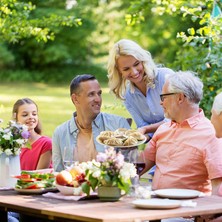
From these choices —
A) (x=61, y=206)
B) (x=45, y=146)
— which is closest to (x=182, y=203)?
(x=61, y=206)

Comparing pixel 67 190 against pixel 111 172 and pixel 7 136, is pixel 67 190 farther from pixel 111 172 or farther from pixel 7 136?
pixel 7 136

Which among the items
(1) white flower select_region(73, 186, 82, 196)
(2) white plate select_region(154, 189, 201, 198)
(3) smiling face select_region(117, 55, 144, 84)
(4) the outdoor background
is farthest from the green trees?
(4) the outdoor background

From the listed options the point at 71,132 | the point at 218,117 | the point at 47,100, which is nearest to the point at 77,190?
the point at 218,117

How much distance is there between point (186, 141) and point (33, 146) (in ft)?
4.46

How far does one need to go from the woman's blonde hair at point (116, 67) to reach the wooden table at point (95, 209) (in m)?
1.13

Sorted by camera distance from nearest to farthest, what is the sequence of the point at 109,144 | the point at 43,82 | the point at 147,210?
1. the point at 147,210
2. the point at 109,144
3. the point at 43,82

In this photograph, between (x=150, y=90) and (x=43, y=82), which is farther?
(x=43, y=82)

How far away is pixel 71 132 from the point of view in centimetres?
444

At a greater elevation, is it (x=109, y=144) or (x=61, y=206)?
(x=109, y=144)

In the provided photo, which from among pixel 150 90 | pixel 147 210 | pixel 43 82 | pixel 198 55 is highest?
pixel 43 82

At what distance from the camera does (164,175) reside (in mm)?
3920

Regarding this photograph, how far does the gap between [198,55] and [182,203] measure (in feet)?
10.8

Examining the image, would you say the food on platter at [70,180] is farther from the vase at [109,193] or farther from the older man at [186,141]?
the older man at [186,141]

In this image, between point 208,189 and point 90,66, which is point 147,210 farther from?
point 90,66
